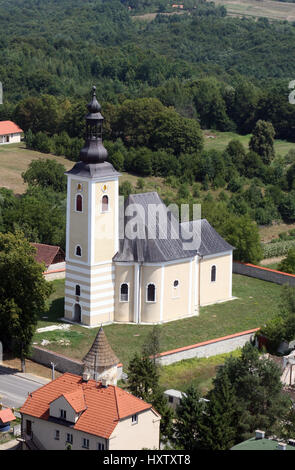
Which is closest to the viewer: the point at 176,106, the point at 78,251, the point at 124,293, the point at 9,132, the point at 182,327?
the point at 78,251

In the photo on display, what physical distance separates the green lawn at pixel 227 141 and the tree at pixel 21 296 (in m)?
51.7

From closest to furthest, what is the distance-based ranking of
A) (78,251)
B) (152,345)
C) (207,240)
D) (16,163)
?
(152,345) → (78,251) → (207,240) → (16,163)

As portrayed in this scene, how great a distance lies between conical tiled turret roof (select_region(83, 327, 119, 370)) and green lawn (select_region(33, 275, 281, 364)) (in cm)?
526

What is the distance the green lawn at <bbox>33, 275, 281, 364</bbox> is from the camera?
50750 millimetres

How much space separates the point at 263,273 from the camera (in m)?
63.3

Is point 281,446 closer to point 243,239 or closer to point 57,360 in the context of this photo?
point 57,360

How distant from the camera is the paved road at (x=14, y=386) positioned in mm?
45781

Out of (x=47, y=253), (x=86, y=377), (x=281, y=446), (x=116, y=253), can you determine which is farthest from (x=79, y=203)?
(x=281, y=446)

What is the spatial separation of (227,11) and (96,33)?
26257 mm

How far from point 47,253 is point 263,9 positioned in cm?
12781

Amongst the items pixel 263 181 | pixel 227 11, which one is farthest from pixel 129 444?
pixel 227 11

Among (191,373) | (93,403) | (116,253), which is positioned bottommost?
(191,373)

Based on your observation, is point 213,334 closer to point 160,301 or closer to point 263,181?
point 160,301

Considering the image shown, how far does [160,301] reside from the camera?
178ft
